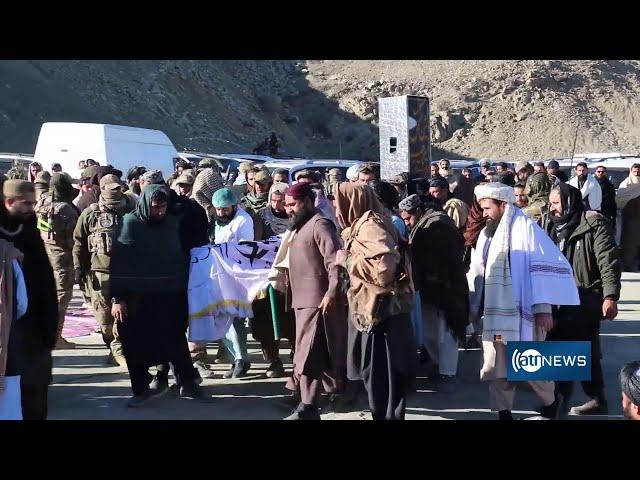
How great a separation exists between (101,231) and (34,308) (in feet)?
8.59

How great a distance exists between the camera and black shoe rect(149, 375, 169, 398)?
23.1 feet

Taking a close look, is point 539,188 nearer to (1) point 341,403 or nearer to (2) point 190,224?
(1) point 341,403

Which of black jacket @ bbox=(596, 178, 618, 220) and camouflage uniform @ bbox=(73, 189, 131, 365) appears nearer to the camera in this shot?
camouflage uniform @ bbox=(73, 189, 131, 365)

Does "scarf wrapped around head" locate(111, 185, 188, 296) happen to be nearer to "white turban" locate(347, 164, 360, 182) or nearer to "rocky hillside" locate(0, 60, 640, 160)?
"white turban" locate(347, 164, 360, 182)

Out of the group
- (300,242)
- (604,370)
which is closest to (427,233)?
(300,242)

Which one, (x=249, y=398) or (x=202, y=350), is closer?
(x=249, y=398)

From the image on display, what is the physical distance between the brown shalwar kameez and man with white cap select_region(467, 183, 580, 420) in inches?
43.0

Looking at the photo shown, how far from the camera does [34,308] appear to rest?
5.14 meters

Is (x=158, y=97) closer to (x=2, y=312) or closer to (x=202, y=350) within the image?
(x=202, y=350)

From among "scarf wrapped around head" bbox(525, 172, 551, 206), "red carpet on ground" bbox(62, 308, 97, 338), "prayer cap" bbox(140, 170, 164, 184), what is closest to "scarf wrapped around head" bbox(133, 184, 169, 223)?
"prayer cap" bbox(140, 170, 164, 184)

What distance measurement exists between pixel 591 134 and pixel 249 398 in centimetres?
4971
